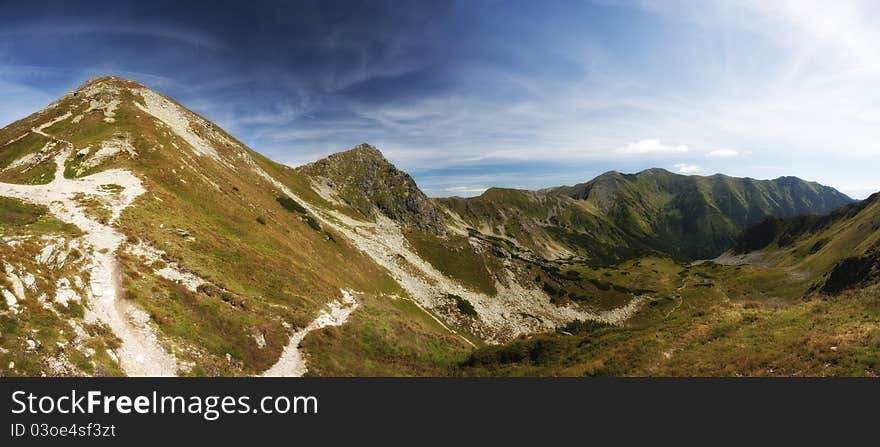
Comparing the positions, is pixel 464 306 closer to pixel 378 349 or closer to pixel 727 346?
pixel 378 349

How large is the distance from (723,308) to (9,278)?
44.4m

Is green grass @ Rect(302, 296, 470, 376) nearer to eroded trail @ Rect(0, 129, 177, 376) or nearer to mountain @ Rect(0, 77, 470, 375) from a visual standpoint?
mountain @ Rect(0, 77, 470, 375)

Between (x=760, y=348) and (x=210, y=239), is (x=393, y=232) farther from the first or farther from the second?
(x=760, y=348)

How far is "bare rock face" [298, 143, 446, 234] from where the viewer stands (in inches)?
6255

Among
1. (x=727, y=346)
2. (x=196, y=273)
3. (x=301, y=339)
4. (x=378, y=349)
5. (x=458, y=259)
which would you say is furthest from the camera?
(x=458, y=259)

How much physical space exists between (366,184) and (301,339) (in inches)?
6099

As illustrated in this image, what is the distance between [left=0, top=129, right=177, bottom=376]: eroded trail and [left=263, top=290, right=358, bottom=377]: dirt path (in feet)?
21.7

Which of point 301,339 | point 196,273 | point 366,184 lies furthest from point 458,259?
point 366,184

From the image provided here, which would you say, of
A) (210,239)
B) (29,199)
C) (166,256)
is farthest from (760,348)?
(29,199)

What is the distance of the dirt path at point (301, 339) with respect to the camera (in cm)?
2473

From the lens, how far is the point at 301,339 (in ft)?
96.5

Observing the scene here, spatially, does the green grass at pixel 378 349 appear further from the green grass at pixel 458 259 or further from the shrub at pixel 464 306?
the green grass at pixel 458 259

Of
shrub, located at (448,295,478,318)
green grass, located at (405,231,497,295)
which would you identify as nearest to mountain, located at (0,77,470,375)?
shrub, located at (448,295,478,318)
